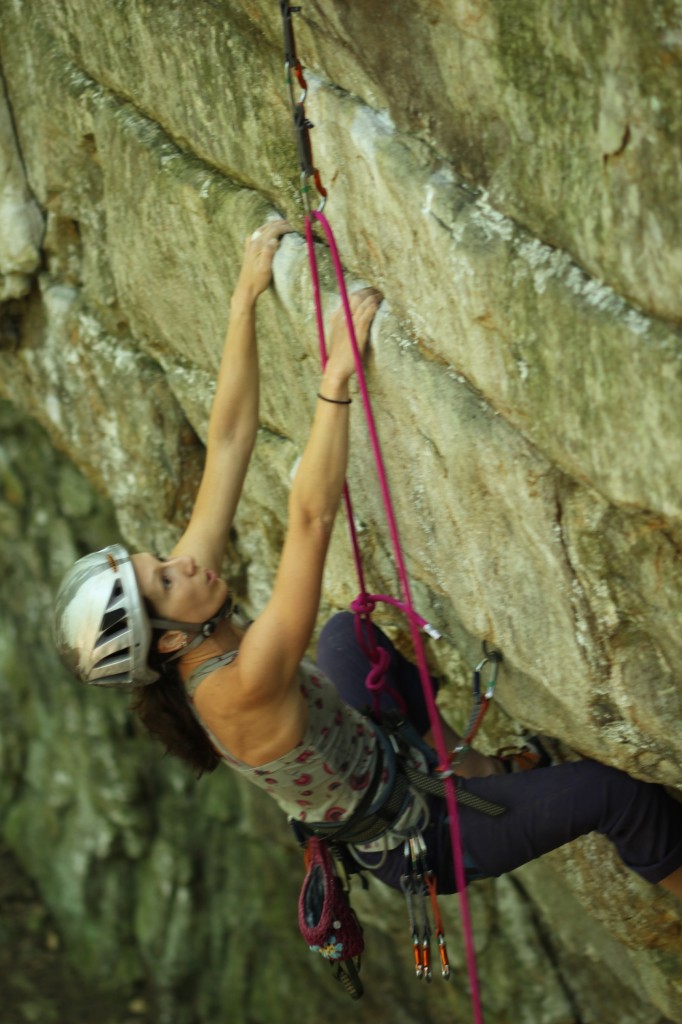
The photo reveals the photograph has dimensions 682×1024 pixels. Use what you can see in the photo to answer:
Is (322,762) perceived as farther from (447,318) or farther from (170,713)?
(447,318)

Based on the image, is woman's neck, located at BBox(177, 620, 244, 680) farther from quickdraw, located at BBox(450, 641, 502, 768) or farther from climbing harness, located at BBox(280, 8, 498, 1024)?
quickdraw, located at BBox(450, 641, 502, 768)

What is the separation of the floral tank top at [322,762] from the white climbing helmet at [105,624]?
172mm

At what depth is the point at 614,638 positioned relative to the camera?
9.14 feet

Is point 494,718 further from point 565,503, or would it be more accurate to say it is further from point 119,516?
point 119,516

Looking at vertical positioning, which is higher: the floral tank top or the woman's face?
the woman's face

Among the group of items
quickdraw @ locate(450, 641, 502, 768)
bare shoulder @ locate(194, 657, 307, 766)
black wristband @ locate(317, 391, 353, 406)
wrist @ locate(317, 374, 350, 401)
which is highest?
wrist @ locate(317, 374, 350, 401)

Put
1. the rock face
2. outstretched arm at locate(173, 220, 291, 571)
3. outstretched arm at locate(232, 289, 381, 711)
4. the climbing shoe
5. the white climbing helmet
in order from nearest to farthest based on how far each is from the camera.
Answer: the rock face, outstretched arm at locate(232, 289, 381, 711), the white climbing helmet, outstretched arm at locate(173, 220, 291, 571), the climbing shoe

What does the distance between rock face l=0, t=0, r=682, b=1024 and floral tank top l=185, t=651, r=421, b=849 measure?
1.54 feet

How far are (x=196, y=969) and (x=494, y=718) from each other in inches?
168

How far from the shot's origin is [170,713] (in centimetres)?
295

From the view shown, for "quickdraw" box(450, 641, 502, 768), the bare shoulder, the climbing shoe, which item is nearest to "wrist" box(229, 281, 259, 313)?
the bare shoulder

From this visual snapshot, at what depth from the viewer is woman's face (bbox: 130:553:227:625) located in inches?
109

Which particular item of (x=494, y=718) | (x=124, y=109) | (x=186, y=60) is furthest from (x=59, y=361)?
(x=494, y=718)

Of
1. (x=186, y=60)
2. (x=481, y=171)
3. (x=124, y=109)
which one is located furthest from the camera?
(x=124, y=109)
